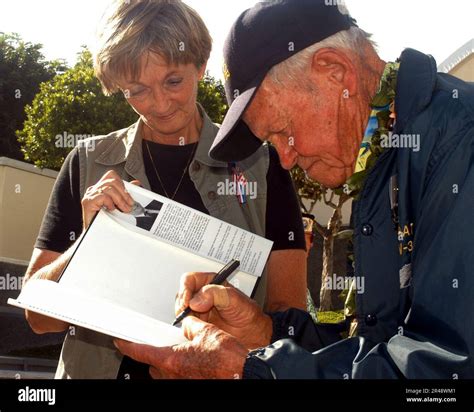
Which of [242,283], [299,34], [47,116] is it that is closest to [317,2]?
[299,34]

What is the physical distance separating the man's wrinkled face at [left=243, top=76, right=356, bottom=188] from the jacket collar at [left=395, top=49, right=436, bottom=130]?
7.9 inches

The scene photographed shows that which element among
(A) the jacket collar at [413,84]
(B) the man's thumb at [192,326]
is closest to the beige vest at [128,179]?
(B) the man's thumb at [192,326]

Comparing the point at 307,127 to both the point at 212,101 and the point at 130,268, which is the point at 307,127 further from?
the point at 212,101

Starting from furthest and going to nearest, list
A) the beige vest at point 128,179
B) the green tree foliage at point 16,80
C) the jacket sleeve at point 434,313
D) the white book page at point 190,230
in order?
the green tree foliage at point 16,80 < the beige vest at point 128,179 < the white book page at point 190,230 < the jacket sleeve at point 434,313

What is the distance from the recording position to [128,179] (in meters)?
3.11

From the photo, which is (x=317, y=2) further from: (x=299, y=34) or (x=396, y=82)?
(x=396, y=82)

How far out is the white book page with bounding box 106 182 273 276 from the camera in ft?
8.66

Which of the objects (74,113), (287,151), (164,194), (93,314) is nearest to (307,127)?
(287,151)

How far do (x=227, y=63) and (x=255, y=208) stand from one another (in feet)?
2.68

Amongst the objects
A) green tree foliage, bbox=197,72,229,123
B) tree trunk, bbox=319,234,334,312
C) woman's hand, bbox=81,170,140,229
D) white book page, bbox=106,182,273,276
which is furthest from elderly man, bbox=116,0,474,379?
green tree foliage, bbox=197,72,229,123

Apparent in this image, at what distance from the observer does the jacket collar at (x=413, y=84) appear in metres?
2.05

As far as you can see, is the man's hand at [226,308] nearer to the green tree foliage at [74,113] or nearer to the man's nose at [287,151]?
the man's nose at [287,151]

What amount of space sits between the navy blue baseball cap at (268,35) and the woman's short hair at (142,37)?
77 cm

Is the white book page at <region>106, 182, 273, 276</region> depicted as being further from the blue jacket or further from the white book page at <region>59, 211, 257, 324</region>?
the blue jacket
